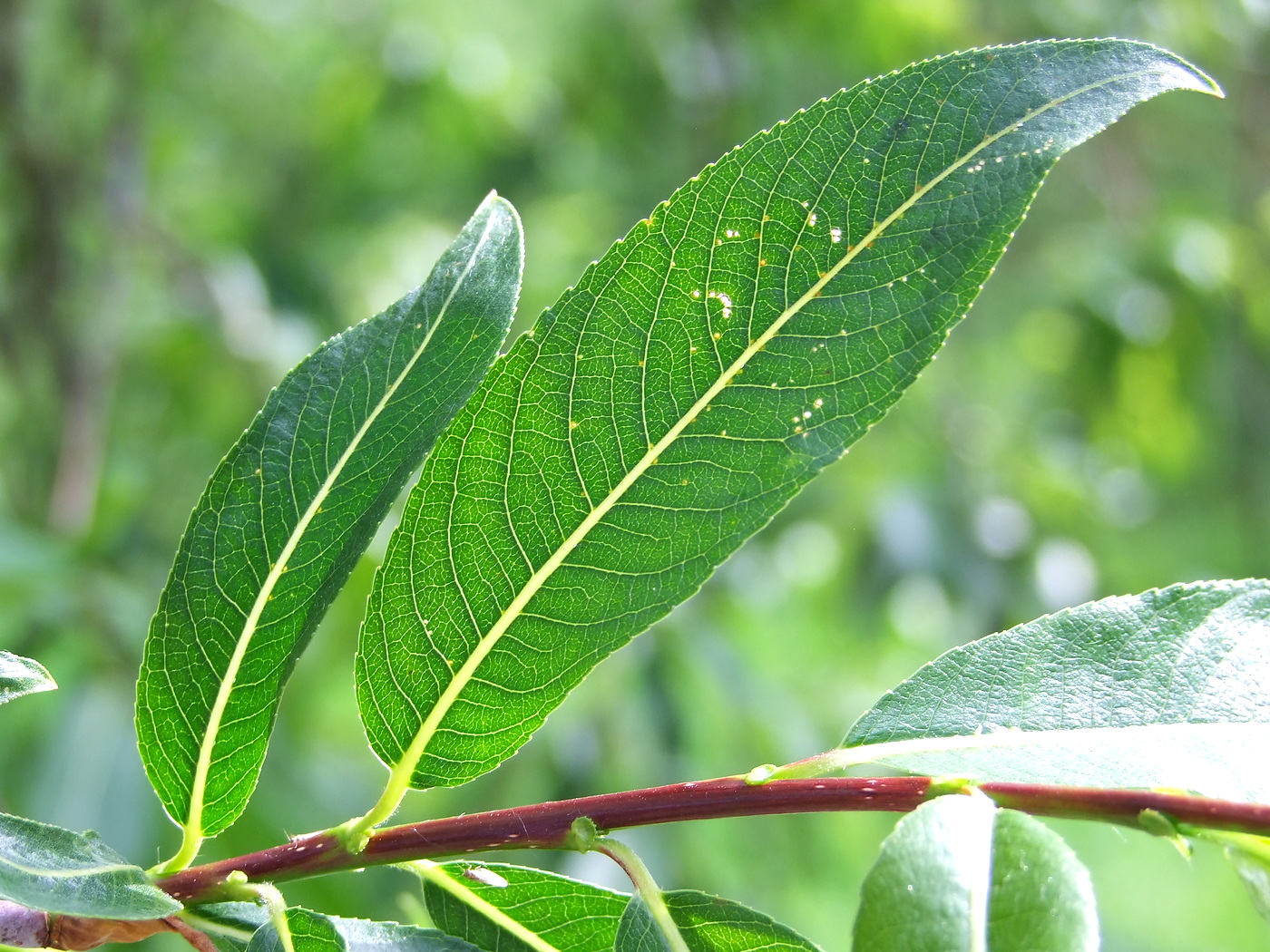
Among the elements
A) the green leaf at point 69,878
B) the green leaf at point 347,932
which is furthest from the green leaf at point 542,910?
the green leaf at point 69,878

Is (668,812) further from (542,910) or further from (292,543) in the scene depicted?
(292,543)

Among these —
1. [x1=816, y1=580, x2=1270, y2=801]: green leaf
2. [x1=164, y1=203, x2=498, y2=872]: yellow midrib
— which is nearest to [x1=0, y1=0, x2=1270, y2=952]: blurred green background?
[x1=164, y1=203, x2=498, y2=872]: yellow midrib

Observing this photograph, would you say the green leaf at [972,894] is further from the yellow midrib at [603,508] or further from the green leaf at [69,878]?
the green leaf at [69,878]

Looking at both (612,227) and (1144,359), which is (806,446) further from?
(612,227)

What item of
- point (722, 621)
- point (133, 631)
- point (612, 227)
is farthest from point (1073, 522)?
point (133, 631)

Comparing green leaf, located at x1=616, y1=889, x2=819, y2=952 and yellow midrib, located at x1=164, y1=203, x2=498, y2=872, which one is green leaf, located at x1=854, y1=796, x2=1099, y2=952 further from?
yellow midrib, located at x1=164, y1=203, x2=498, y2=872
